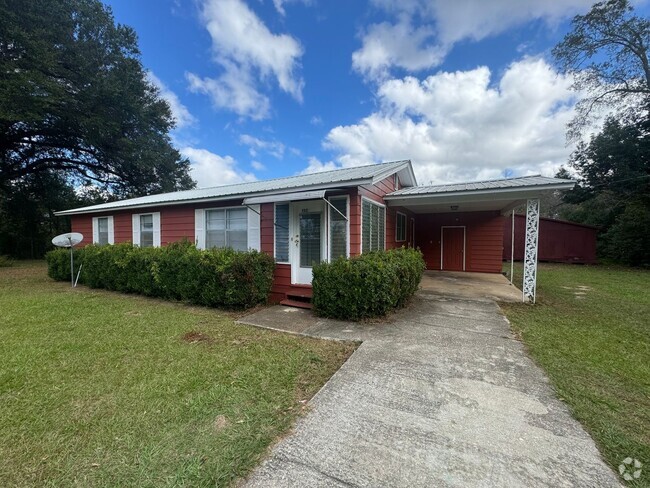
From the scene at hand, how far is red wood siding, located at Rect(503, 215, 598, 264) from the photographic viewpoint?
15.4 metres

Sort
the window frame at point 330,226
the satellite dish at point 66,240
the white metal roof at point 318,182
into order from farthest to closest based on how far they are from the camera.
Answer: the satellite dish at point 66,240, the window frame at point 330,226, the white metal roof at point 318,182

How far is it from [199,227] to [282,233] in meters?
2.91

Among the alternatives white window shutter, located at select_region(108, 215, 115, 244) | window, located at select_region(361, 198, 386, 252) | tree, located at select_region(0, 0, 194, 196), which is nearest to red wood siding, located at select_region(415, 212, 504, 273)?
window, located at select_region(361, 198, 386, 252)

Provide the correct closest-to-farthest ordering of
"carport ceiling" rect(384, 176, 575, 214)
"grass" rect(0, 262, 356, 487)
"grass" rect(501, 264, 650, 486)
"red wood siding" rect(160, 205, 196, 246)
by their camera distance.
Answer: "grass" rect(0, 262, 356, 487), "grass" rect(501, 264, 650, 486), "carport ceiling" rect(384, 176, 575, 214), "red wood siding" rect(160, 205, 196, 246)

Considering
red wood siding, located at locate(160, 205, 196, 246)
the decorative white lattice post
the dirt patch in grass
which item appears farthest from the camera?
red wood siding, located at locate(160, 205, 196, 246)

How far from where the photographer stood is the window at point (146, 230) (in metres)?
9.09

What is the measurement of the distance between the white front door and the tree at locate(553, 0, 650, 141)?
17.2 metres

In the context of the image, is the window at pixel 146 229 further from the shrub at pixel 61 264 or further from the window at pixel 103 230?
the shrub at pixel 61 264

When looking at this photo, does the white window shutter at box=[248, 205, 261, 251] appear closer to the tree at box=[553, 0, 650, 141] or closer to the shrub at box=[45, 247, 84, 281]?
the shrub at box=[45, 247, 84, 281]

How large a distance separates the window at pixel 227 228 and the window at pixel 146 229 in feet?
7.58

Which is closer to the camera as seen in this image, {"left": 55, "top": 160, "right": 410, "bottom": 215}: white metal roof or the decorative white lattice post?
{"left": 55, "top": 160, "right": 410, "bottom": 215}: white metal roof

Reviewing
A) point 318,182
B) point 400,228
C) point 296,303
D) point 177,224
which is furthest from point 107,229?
point 400,228

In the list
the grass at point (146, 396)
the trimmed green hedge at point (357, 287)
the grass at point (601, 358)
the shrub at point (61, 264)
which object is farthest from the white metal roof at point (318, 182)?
the grass at point (601, 358)

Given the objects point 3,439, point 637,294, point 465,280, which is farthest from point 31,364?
point 637,294
